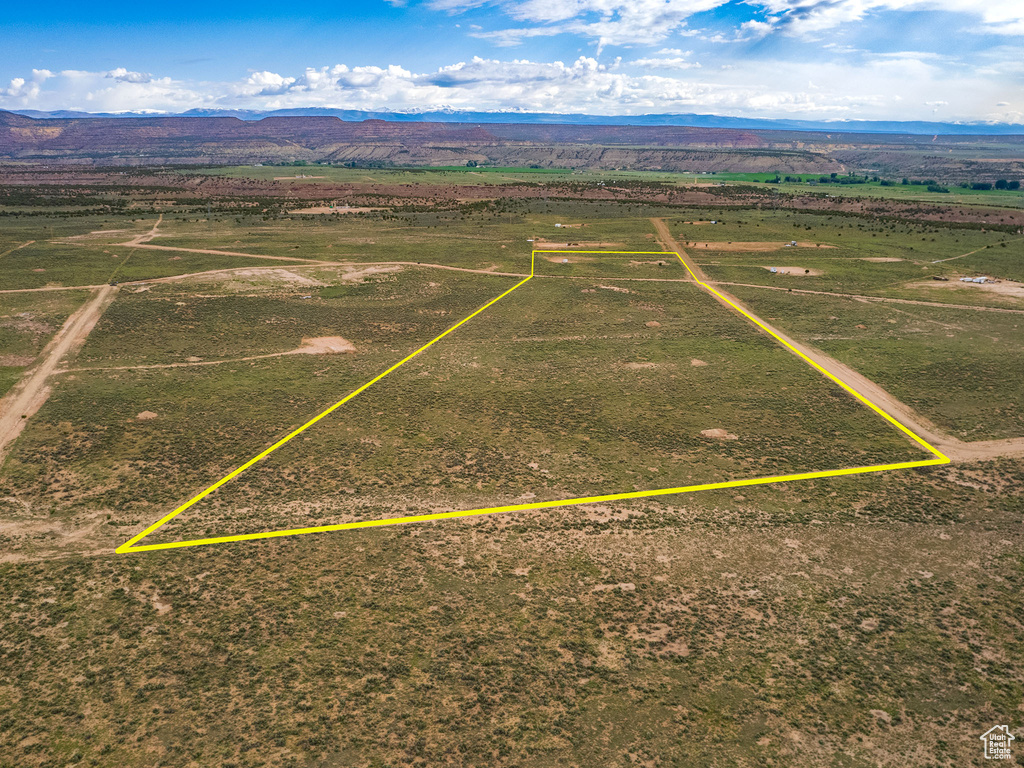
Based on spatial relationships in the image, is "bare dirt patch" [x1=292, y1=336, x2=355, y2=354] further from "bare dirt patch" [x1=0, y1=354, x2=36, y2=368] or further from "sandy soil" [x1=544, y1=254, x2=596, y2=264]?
"sandy soil" [x1=544, y1=254, x2=596, y2=264]

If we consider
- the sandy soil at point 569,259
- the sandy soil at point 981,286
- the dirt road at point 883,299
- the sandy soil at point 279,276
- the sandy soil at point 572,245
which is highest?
the sandy soil at point 572,245

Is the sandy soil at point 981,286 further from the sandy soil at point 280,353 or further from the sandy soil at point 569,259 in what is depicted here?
the sandy soil at point 280,353

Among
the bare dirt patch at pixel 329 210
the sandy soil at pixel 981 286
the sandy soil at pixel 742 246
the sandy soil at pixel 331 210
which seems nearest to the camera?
the sandy soil at pixel 981 286

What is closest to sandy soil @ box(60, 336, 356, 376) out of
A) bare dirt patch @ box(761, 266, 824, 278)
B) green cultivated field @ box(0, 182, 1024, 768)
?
green cultivated field @ box(0, 182, 1024, 768)

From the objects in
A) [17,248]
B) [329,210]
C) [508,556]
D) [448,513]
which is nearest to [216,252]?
[17,248]

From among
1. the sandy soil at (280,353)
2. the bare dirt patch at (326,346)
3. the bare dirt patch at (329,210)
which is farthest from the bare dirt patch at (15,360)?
the bare dirt patch at (329,210)

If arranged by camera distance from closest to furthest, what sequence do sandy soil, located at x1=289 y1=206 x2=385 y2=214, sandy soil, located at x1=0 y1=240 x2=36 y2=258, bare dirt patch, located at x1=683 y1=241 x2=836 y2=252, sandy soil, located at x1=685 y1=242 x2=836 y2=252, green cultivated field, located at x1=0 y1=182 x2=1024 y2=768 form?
green cultivated field, located at x1=0 y1=182 x2=1024 y2=768, sandy soil, located at x1=0 y1=240 x2=36 y2=258, sandy soil, located at x1=685 y1=242 x2=836 y2=252, bare dirt patch, located at x1=683 y1=241 x2=836 y2=252, sandy soil, located at x1=289 y1=206 x2=385 y2=214

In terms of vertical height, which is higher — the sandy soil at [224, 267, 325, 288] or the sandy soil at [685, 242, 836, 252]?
the sandy soil at [685, 242, 836, 252]
